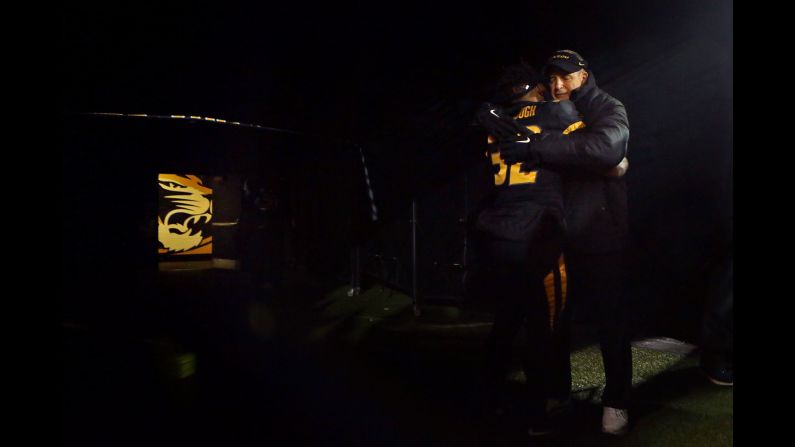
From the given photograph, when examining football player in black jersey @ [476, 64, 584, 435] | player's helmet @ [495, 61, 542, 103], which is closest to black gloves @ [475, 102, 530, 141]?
football player in black jersey @ [476, 64, 584, 435]

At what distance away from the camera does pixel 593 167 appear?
2.92 metres

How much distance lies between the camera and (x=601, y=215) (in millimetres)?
2979

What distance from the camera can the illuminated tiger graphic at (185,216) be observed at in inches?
599

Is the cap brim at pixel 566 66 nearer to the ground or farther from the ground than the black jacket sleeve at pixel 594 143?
farther from the ground

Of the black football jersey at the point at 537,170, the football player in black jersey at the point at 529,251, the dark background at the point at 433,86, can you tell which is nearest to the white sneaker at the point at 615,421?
the football player in black jersey at the point at 529,251

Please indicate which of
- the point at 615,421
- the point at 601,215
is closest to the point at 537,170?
the point at 601,215

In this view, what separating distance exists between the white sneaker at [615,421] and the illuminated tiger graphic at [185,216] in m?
14.4

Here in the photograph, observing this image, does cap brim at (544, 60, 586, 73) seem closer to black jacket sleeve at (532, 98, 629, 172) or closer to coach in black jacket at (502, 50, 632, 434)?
coach in black jacket at (502, 50, 632, 434)

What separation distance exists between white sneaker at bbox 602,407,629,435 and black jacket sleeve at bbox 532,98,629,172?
1.34 m

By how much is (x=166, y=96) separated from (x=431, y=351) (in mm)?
3512

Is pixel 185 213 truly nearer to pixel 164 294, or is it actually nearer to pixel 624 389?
pixel 164 294

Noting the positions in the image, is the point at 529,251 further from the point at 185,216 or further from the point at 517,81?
the point at 185,216

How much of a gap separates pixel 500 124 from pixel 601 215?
0.78m

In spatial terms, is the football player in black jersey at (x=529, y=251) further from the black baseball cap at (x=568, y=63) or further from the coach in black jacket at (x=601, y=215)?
the black baseball cap at (x=568, y=63)
